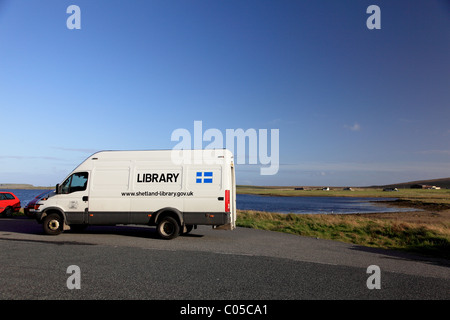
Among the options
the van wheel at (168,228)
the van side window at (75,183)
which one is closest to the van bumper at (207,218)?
the van wheel at (168,228)

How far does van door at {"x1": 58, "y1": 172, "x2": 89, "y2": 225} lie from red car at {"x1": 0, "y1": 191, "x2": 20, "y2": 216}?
34.1 ft

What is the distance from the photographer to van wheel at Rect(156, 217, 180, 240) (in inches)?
469

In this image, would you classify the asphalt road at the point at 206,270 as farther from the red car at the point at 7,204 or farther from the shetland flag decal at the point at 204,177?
the red car at the point at 7,204

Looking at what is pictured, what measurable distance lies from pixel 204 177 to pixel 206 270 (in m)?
4.99

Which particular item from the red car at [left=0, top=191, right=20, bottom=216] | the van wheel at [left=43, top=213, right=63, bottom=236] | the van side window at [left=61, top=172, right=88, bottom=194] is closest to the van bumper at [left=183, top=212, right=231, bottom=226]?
the van side window at [left=61, top=172, right=88, bottom=194]

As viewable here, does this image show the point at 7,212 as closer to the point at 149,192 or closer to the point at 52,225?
the point at 52,225

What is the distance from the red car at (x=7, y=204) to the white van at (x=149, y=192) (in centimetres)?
969

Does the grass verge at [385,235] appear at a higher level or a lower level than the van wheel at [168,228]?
lower

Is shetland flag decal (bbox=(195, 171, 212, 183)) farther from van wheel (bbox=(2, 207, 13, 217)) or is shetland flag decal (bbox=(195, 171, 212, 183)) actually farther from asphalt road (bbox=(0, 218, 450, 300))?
van wheel (bbox=(2, 207, 13, 217))

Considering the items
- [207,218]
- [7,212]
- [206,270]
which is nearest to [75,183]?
[207,218]

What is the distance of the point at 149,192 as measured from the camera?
39.9ft

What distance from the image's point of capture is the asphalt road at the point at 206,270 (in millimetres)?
5672
